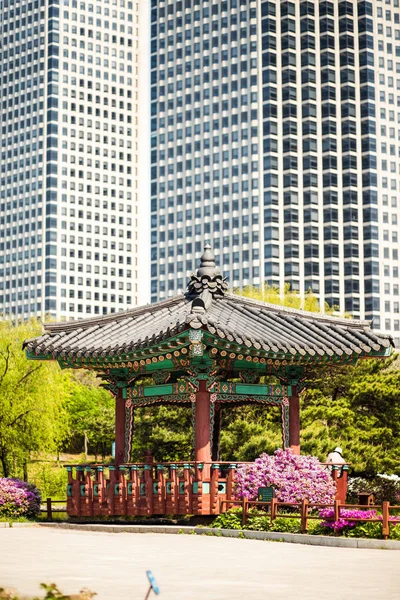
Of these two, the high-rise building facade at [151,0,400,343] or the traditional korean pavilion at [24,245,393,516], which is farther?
the high-rise building facade at [151,0,400,343]

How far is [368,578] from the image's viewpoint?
13969mm

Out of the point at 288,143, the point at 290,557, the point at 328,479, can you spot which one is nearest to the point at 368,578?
the point at 290,557

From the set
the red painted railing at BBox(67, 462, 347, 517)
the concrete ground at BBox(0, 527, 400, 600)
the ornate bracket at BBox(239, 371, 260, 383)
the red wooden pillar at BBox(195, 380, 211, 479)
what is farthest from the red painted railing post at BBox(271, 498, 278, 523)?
the ornate bracket at BBox(239, 371, 260, 383)

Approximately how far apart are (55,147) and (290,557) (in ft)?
513

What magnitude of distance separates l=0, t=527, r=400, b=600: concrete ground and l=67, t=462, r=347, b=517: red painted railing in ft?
11.5

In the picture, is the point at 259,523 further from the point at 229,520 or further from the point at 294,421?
the point at 294,421

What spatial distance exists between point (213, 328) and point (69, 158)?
490 ft

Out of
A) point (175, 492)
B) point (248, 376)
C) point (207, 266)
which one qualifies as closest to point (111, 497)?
point (175, 492)

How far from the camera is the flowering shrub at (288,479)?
82.3ft

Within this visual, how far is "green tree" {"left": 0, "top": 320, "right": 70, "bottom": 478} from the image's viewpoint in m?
44.3

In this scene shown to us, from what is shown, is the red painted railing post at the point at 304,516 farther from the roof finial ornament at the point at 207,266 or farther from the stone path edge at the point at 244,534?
the roof finial ornament at the point at 207,266

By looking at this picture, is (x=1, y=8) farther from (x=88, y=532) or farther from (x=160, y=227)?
(x=88, y=532)

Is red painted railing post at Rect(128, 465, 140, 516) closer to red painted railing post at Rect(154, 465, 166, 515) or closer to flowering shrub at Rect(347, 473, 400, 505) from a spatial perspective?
red painted railing post at Rect(154, 465, 166, 515)

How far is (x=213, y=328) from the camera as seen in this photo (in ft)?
82.6
